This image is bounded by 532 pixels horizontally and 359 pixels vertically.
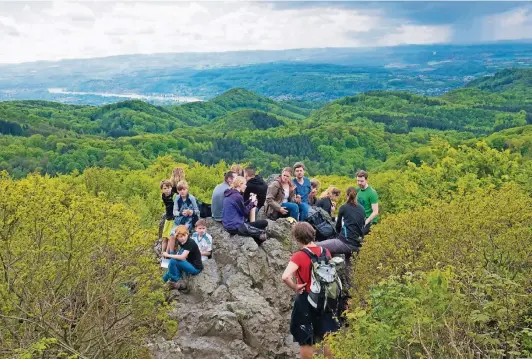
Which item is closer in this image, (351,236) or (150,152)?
(351,236)

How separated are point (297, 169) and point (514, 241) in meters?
6.45

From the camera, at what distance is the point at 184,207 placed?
12.6 metres

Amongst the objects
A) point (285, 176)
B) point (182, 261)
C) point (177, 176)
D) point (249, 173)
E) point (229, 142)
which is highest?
point (177, 176)

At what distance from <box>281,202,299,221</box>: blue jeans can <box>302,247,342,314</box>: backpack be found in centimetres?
546

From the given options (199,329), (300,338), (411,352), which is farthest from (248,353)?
(411,352)

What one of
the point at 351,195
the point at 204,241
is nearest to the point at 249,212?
the point at 204,241

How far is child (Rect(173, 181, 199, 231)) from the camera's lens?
12438mm

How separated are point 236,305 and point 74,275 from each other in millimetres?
3706

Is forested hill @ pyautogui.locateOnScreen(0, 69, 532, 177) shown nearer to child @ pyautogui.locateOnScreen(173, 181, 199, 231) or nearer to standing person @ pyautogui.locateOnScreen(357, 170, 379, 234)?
child @ pyautogui.locateOnScreen(173, 181, 199, 231)

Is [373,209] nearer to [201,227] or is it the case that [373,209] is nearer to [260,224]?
[260,224]

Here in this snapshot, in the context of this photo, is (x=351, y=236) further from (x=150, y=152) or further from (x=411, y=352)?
(x=150, y=152)

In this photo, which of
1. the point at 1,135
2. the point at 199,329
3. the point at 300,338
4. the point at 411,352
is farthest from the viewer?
the point at 1,135

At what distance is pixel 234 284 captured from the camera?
457 inches

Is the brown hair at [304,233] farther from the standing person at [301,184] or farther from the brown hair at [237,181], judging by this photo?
the standing person at [301,184]
